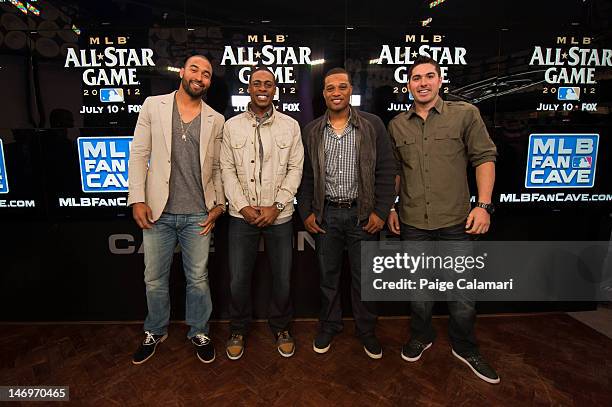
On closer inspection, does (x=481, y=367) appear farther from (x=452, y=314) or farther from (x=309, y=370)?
(x=309, y=370)

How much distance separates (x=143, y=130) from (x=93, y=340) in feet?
5.46

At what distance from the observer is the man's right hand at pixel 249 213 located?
7.60ft

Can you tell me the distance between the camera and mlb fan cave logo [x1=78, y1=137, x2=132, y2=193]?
2.83 metres

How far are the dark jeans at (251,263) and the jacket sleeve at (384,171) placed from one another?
63cm

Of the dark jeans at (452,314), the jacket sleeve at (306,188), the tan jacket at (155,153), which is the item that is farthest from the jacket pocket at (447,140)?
the tan jacket at (155,153)

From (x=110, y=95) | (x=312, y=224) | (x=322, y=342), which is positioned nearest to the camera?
(x=312, y=224)

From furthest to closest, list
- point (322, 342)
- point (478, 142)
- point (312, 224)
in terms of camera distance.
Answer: point (322, 342) → point (312, 224) → point (478, 142)

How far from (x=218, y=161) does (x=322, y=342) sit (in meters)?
1.44

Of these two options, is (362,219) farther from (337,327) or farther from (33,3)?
(33,3)

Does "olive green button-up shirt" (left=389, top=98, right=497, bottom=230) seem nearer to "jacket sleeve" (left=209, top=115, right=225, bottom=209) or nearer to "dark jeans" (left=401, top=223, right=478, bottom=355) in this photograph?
"dark jeans" (left=401, top=223, right=478, bottom=355)

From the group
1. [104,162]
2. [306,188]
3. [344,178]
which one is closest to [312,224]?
[306,188]

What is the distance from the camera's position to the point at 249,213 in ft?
7.59

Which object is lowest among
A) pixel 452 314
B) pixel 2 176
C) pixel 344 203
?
pixel 452 314

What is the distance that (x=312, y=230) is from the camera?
246cm
